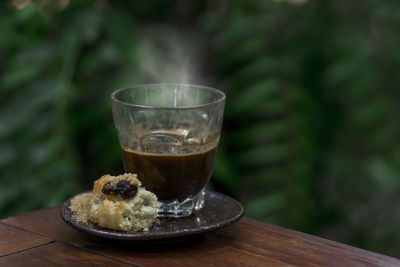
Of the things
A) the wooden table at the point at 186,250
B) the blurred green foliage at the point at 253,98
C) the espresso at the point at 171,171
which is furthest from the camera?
the blurred green foliage at the point at 253,98

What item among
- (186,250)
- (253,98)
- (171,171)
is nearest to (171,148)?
(171,171)

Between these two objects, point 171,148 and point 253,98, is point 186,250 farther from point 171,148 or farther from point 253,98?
point 253,98

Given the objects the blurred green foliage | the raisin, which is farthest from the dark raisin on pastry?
the blurred green foliage

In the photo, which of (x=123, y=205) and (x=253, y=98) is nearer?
(x=123, y=205)

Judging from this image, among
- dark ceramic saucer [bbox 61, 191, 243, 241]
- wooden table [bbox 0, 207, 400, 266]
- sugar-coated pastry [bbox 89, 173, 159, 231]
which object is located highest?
sugar-coated pastry [bbox 89, 173, 159, 231]

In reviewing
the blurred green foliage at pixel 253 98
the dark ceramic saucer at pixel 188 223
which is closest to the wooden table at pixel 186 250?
the dark ceramic saucer at pixel 188 223

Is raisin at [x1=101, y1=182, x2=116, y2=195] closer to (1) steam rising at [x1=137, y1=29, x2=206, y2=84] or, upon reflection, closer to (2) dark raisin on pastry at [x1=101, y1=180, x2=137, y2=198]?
(2) dark raisin on pastry at [x1=101, y1=180, x2=137, y2=198]

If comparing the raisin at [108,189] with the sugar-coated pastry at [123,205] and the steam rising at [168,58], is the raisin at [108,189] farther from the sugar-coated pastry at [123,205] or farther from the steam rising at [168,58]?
the steam rising at [168,58]
